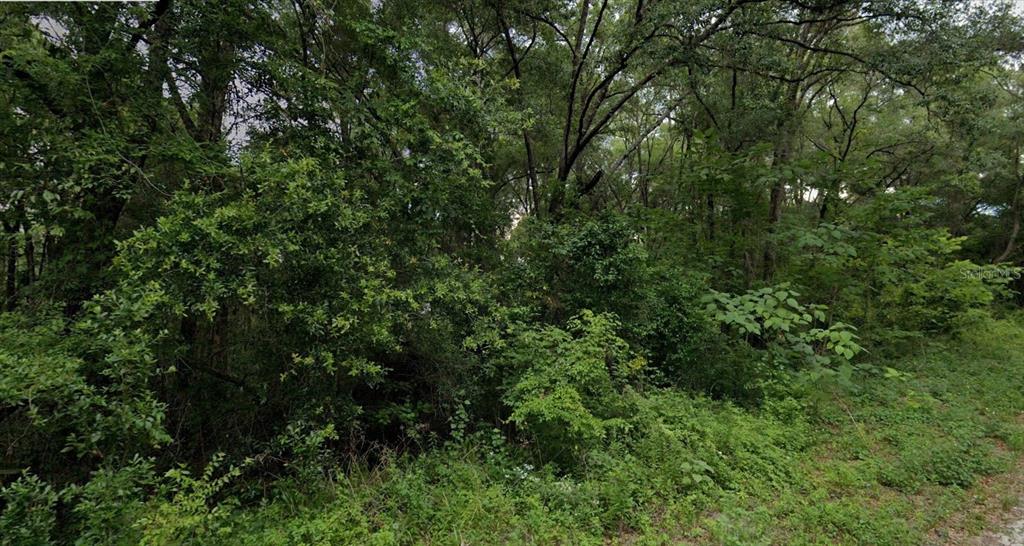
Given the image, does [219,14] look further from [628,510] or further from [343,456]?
[628,510]

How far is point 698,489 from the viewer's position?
3.71m

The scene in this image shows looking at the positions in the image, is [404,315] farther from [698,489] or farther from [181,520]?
[698,489]

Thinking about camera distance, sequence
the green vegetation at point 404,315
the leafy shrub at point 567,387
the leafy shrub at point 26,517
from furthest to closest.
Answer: the leafy shrub at point 567,387 → the green vegetation at point 404,315 → the leafy shrub at point 26,517

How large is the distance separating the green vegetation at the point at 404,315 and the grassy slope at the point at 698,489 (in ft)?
0.10

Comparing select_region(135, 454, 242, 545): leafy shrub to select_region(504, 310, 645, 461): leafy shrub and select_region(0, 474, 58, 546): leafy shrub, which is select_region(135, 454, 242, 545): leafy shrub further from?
select_region(504, 310, 645, 461): leafy shrub

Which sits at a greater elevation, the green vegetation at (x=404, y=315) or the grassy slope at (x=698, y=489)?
the green vegetation at (x=404, y=315)

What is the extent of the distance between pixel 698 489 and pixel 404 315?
3178 millimetres

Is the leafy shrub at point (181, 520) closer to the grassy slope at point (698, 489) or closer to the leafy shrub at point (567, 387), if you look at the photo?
the grassy slope at point (698, 489)

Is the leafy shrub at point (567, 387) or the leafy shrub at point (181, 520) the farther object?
the leafy shrub at point (567, 387)

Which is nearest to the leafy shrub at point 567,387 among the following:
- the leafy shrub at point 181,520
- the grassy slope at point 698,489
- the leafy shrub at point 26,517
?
the grassy slope at point 698,489

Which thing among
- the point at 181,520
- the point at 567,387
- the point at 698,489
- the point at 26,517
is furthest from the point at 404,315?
the point at 698,489


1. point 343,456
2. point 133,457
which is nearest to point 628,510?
point 343,456

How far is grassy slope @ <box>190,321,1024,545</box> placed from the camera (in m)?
3.19

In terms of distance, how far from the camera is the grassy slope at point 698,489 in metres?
3.19
